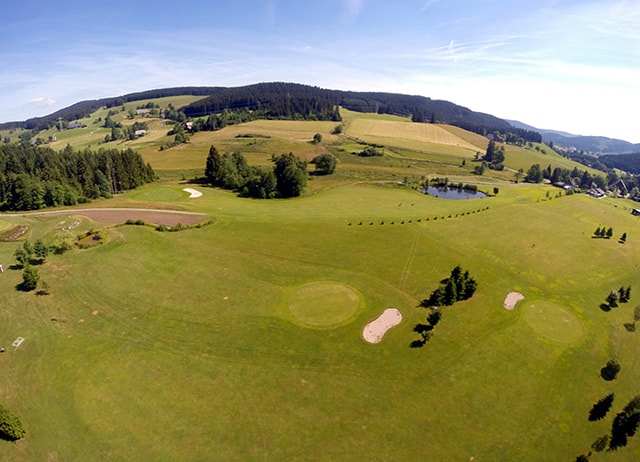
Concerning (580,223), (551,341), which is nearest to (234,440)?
(551,341)

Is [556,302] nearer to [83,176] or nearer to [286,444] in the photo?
[286,444]

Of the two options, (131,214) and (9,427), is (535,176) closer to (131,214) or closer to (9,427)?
(131,214)

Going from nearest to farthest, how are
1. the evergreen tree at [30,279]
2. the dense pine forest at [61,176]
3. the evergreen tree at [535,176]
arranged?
the evergreen tree at [30,279], the dense pine forest at [61,176], the evergreen tree at [535,176]

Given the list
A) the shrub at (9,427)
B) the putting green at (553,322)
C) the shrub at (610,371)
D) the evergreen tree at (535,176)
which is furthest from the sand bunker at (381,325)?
the evergreen tree at (535,176)

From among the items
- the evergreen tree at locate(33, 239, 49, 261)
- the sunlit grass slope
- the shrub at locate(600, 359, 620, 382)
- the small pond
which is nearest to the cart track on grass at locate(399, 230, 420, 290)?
the sunlit grass slope

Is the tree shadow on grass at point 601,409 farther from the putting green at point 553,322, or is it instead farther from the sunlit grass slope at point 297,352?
the putting green at point 553,322

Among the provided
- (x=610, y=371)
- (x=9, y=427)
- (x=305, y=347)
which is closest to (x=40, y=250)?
(x=9, y=427)
